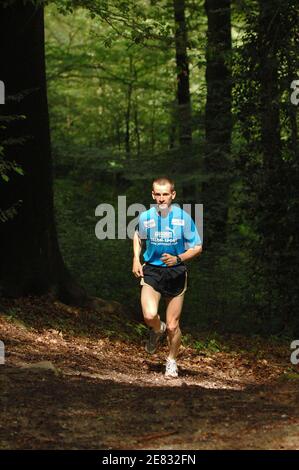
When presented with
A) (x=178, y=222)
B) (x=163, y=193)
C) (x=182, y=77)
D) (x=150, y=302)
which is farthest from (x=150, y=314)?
(x=182, y=77)

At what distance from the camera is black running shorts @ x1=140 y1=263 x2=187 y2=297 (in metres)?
8.72

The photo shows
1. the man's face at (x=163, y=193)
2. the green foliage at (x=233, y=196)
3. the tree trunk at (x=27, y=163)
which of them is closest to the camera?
the man's face at (x=163, y=193)

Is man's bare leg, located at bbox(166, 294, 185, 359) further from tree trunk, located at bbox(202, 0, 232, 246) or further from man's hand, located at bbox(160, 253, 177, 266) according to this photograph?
tree trunk, located at bbox(202, 0, 232, 246)

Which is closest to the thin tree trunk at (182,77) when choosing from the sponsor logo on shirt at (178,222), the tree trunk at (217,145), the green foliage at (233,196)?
the green foliage at (233,196)

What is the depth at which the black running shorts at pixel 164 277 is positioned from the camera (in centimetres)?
872

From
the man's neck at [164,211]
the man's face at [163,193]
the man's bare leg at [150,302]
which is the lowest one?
the man's bare leg at [150,302]

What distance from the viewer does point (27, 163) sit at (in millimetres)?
12188

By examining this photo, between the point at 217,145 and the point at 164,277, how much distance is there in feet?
24.0

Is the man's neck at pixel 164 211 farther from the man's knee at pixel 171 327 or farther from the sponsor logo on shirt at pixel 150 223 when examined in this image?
the man's knee at pixel 171 327

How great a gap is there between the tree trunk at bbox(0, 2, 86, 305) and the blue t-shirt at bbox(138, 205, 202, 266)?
4.15 meters

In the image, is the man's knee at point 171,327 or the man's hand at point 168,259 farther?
the man's knee at point 171,327

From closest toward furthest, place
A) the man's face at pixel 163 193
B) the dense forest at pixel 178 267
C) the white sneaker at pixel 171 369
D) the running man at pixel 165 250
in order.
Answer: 1. the dense forest at pixel 178 267
2. the man's face at pixel 163 193
3. the running man at pixel 165 250
4. the white sneaker at pixel 171 369

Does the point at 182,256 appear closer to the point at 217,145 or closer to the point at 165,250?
the point at 165,250
